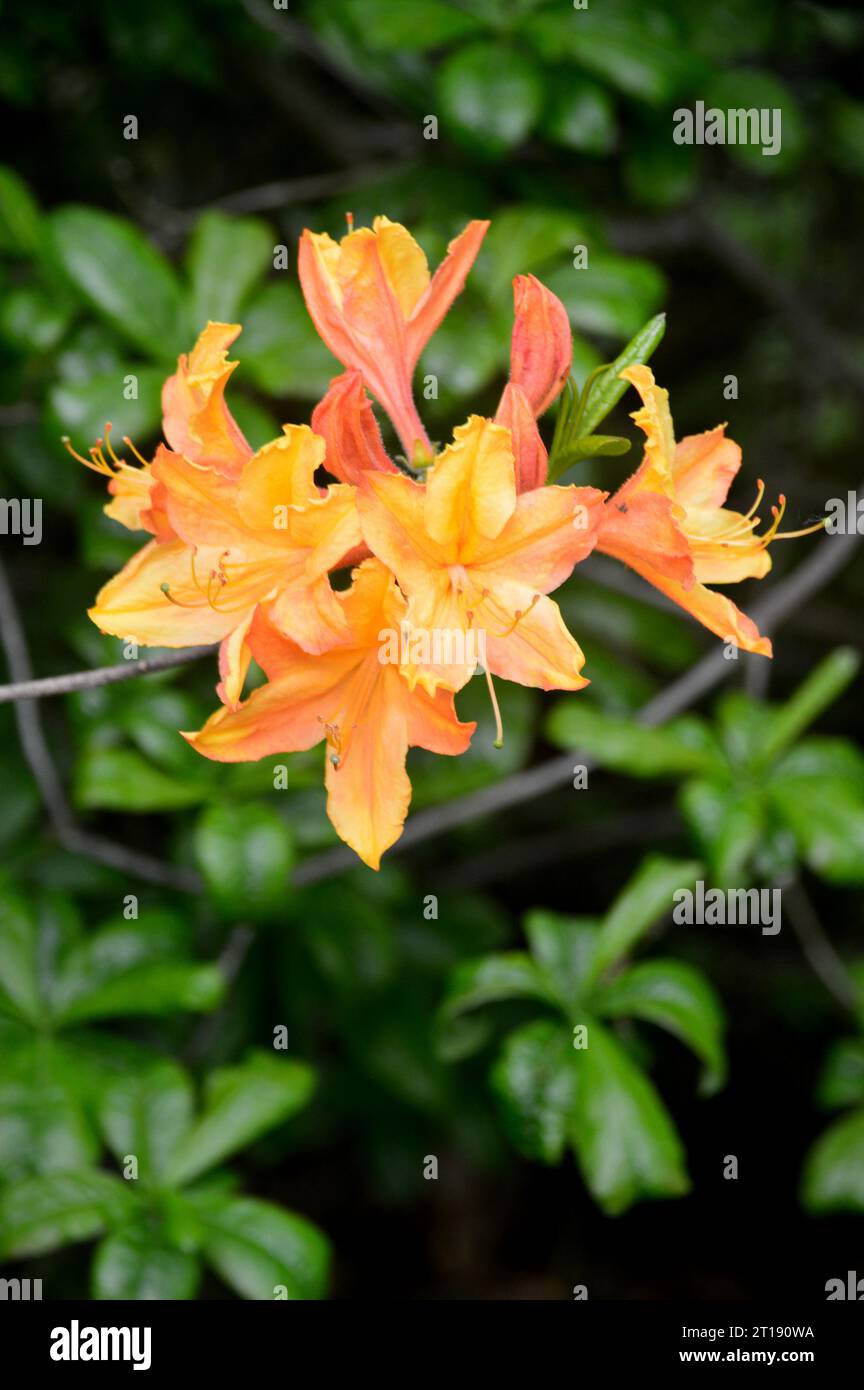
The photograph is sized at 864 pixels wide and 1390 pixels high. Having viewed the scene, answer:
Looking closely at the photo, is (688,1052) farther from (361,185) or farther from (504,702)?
(361,185)

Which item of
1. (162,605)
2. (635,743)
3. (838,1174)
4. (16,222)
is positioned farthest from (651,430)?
(838,1174)

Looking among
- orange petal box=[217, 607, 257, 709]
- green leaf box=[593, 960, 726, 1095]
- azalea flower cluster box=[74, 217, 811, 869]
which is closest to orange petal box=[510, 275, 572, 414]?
azalea flower cluster box=[74, 217, 811, 869]

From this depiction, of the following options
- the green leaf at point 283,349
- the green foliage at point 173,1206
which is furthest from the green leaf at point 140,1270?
the green leaf at point 283,349

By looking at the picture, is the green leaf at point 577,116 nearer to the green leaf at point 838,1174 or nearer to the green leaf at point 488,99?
the green leaf at point 488,99

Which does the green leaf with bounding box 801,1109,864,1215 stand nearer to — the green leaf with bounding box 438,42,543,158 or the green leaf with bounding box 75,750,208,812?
the green leaf with bounding box 75,750,208,812

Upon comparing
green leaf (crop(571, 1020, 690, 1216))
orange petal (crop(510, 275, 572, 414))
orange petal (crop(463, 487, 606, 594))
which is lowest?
green leaf (crop(571, 1020, 690, 1216))

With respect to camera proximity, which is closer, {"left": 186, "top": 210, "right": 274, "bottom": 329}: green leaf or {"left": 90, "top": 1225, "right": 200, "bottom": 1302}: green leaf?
{"left": 90, "top": 1225, "right": 200, "bottom": 1302}: green leaf
